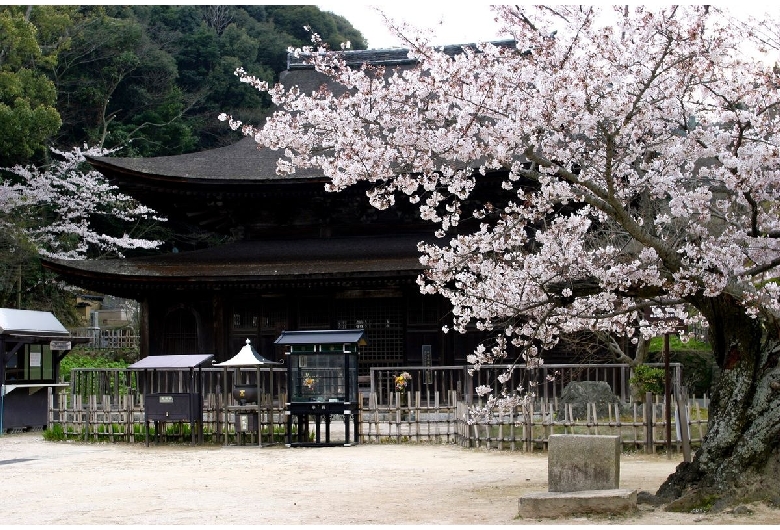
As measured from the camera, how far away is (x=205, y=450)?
1585 centimetres

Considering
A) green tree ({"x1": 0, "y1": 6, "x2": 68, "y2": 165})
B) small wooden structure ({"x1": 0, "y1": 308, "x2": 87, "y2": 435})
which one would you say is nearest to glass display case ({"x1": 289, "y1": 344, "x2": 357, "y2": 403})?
small wooden structure ({"x1": 0, "y1": 308, "x2": 87, "y2": 435})

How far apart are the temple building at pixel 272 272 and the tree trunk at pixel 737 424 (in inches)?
431

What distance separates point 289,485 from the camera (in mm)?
11125

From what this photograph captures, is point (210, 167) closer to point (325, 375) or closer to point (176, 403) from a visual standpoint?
point (176, 403)

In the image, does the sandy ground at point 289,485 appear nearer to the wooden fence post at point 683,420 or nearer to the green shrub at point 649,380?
the wooden fence post at point 683,420

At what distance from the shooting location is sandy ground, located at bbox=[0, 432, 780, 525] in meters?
8.53

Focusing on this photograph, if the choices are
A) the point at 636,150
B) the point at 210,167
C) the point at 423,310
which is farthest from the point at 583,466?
the point at 210,167

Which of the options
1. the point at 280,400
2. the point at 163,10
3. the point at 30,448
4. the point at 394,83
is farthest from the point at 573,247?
the point at 163,10

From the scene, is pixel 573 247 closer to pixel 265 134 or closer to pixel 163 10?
pixel 265 134

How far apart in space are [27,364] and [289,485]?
466 inches

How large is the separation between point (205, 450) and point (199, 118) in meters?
31.4

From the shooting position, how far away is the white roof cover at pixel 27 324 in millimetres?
19438

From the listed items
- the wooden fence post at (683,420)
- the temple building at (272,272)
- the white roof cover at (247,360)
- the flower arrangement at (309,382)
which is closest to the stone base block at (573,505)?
the wooden fence post at (683,420)

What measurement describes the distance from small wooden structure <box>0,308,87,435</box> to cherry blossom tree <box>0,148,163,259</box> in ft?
40.0
